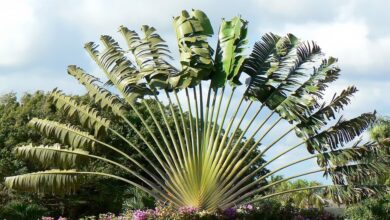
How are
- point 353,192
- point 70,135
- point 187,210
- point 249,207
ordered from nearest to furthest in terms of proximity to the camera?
point 187,210 → point 353,192 → point 249,207 → point 70,135

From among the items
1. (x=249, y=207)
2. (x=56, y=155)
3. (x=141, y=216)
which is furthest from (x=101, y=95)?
(x=249, y=207)

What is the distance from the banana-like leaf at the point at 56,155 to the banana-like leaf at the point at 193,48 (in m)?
3.39

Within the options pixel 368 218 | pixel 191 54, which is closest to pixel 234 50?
pixel 191 54

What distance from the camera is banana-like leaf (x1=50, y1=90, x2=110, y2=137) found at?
751 inches

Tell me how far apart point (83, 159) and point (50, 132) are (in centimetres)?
133

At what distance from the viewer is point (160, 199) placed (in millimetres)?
18031

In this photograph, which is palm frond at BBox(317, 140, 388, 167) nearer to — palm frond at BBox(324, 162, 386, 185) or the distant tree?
palm frond at BBox(324, 162, 386, 185)

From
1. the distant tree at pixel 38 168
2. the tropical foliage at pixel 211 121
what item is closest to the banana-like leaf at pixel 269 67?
the tropical foliage at pixel 211 121

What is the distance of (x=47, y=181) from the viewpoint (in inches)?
728

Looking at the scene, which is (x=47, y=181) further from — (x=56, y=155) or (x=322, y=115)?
(x=322, y=115)

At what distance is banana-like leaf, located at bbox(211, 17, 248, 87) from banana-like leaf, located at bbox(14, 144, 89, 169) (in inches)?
169

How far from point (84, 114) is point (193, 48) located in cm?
377

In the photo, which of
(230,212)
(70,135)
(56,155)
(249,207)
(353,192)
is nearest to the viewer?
(353,192)

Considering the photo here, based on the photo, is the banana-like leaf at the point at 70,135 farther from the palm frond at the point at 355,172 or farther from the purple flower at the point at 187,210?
the palm frond at the point at 355,172
